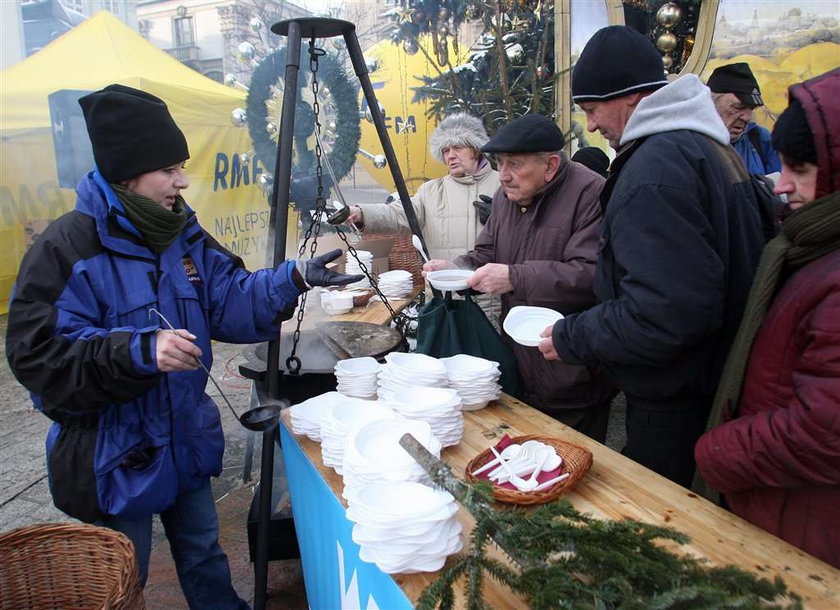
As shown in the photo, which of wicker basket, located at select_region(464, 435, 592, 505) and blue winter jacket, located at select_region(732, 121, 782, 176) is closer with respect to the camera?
wicker basket, located at select_region(464, 435, 592, 505)

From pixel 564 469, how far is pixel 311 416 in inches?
36.4

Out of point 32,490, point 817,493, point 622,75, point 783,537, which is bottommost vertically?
point 32,490

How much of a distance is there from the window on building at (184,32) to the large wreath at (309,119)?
2585 cm

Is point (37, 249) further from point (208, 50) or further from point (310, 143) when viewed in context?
point (208, 50)

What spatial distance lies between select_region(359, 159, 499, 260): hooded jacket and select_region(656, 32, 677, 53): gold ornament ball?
2.47 metres

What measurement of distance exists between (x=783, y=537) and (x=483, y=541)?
818 mm

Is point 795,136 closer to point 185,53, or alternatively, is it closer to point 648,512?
point 648,512

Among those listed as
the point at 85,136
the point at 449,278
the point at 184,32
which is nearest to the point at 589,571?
the point at 449,278

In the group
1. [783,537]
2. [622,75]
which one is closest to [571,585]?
[783,537]

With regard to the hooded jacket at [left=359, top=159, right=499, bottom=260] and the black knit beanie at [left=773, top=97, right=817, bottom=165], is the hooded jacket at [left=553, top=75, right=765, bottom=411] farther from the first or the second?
the hooded jacket at [left=359, top=159, right=499, bottom=260]

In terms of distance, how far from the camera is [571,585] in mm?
1106

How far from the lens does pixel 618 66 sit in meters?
1.92

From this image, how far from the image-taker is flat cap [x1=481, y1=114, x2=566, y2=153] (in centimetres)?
255

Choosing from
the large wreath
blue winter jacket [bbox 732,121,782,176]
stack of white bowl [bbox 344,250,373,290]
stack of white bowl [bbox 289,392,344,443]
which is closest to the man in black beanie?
stack of white bowl [bbox 289,392,344,443]
